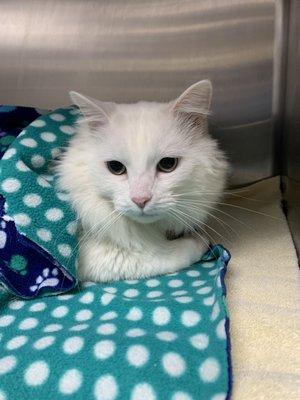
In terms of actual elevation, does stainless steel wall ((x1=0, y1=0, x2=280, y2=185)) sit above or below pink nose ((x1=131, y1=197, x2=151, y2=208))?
above

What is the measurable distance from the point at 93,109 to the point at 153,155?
0.20 meters

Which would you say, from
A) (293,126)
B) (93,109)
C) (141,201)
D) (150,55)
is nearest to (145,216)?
(141,201)

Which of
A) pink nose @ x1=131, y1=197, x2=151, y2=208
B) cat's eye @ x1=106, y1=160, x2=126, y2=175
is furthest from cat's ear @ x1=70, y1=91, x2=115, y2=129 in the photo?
pink nose @ x1=131, y1=197, x2=151, y2=208

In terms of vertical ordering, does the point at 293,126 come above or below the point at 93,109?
below

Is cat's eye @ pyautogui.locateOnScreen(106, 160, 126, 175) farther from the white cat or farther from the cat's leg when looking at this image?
the cat's leg

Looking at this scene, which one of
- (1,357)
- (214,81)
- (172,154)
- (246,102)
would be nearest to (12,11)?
(214,81)

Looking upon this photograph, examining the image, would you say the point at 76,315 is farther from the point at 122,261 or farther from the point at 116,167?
the point at 116,167

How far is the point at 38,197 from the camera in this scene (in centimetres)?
113

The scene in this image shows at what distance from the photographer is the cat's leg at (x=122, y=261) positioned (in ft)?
3.93

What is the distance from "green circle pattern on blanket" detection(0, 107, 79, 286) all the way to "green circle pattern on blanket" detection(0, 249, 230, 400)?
0.11m

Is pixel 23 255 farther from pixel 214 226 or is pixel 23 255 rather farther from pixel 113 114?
pixel 214 226

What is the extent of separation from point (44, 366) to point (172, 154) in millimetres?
536

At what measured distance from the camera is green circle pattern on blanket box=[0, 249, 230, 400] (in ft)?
2.63

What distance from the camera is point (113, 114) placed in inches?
46.0
